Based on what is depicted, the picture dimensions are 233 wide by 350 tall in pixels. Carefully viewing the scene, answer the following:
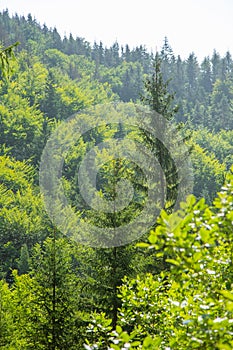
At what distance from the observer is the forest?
362 centimetres

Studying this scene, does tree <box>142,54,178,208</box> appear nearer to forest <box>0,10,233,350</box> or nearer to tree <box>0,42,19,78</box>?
forest <box>0,10,233,350</box>

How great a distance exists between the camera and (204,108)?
12181cm

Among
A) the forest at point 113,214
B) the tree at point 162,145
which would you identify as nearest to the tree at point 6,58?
the forest at point 113,214

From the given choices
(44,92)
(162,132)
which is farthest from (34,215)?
(44,92)

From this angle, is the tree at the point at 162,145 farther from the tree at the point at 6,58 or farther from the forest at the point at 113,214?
the tree at the point at 6,58

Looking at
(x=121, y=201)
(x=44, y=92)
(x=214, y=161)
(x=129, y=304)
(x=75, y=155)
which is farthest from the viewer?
(x=44, y=92)

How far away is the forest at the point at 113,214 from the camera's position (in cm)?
362

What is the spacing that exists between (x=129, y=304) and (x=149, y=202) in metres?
10.7

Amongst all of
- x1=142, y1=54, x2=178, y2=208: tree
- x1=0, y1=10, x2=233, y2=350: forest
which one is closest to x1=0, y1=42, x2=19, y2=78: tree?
x1=0, y1=10, x2=233, y2=350: forest

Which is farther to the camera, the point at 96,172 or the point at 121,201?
the point at 96,172

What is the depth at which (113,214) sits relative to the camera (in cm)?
1484

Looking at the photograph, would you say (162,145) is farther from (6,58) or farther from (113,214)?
(6,58)

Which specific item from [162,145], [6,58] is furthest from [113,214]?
[6,58]

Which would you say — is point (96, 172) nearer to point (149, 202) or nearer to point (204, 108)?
point (149, 202)
